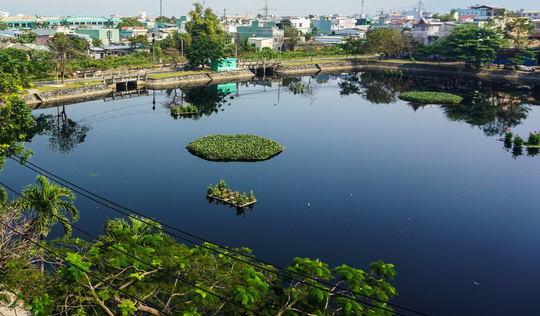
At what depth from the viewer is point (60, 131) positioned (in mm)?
53844

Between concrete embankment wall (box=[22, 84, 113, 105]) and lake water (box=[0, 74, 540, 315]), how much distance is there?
446 centimetres

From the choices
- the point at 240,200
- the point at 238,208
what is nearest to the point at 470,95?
the point at 240,200

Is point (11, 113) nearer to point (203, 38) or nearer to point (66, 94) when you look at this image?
point (66, 94)

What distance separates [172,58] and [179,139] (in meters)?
56.9

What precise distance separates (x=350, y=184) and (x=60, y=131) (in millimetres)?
33074

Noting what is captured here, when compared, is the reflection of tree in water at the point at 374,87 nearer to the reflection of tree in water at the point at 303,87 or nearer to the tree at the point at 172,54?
the reflection of tree in water at the point at 303,87

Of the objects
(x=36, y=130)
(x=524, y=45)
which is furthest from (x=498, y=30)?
(x=36, y=130)

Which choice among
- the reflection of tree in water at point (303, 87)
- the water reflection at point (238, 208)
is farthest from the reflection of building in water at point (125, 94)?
the water reflection at point (238, 208)

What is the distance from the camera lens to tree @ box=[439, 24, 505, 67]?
10012 cm

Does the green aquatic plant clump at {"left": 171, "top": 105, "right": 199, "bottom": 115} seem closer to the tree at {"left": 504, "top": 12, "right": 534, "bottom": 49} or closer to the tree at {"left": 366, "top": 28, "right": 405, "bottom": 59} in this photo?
the tree at {"left": 366, "top": 28, "right": 405, "bottom": 59}

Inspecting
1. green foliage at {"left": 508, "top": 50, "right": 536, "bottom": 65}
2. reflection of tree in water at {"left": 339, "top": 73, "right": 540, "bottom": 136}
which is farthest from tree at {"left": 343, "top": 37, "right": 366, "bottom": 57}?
green foliage at {"left": 508, "top": 50, "right": 536, "bottom": 65}

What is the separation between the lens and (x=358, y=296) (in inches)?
760

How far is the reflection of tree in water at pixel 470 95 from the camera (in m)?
65.8

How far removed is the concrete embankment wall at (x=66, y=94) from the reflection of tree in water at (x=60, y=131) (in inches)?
281
